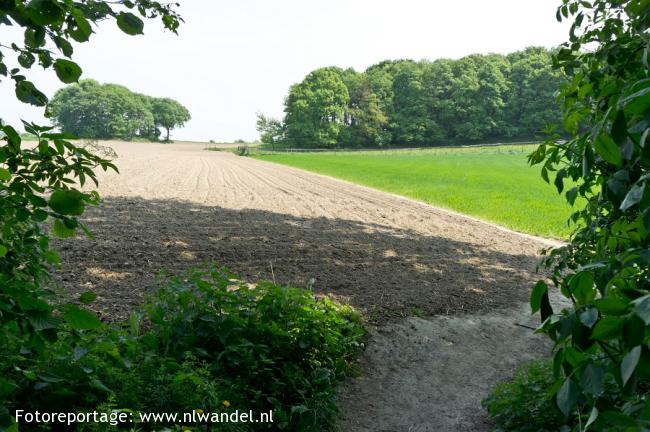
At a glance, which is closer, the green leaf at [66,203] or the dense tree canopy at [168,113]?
the green leaf at [66,203]

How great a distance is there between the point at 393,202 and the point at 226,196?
700cm

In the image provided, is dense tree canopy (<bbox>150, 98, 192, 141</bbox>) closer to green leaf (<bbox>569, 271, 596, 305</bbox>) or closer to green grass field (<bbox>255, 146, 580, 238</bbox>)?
green grass field (<bbox>255, 146, 580, 238</bbox>)

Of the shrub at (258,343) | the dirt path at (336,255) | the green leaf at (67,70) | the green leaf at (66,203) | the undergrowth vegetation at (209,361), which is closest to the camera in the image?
the green leaf at (66,203)

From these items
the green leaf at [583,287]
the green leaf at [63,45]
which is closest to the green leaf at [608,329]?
the green leaf at [583,287]

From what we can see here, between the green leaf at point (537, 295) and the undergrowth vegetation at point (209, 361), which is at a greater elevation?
the green leaf at point (537, 295)

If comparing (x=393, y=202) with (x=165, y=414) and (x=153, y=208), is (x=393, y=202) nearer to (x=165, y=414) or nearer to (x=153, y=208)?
(x=153, y=208)

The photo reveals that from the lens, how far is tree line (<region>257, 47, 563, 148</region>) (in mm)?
94500

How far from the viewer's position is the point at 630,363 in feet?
2.52

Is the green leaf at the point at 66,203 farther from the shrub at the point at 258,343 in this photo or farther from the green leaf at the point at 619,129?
the shrub at the point at 258,343

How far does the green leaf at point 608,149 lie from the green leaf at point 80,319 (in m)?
1.38

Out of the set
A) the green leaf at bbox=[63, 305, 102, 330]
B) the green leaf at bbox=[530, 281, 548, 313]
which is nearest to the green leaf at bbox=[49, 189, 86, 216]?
the green leaf at bbox=[63, 305, 102, 330]

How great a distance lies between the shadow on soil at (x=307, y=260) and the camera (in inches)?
278

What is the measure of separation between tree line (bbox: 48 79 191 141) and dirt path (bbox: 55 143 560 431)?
219cm

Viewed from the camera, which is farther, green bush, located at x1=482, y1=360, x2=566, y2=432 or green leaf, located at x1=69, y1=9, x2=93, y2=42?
green bush, located at x1=482, y1=360, x2=566, y2=432
